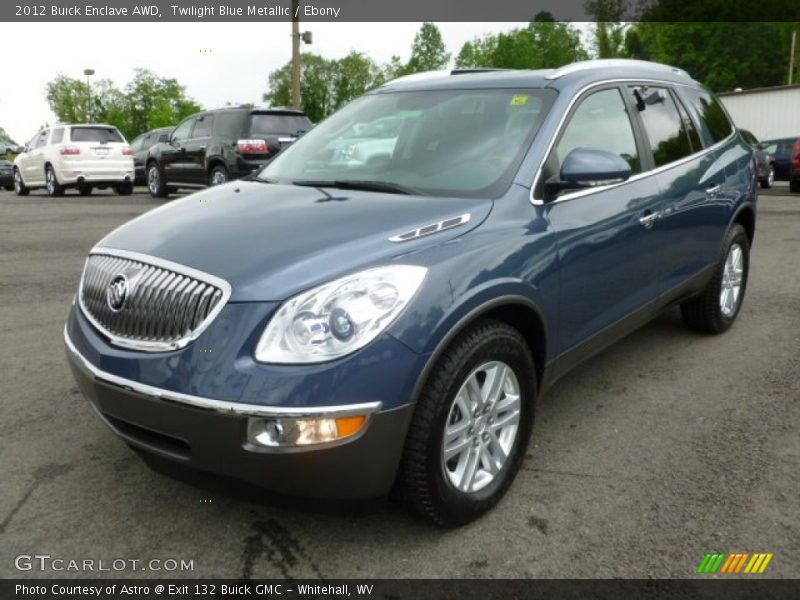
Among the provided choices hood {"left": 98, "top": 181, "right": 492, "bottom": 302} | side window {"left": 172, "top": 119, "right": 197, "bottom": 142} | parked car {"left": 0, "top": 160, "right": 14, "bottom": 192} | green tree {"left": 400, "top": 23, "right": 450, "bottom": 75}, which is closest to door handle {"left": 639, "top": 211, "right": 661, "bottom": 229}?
hood {"left": 98, "top": 181, "right": 492, "bottom": 302}

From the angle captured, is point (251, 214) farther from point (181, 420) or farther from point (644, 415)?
point (644, 415)

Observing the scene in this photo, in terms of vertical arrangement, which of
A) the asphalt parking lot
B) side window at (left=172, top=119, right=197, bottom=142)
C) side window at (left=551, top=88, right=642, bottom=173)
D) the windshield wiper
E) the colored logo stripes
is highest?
side window at (left=172, top=119, right=197, bottom=142)

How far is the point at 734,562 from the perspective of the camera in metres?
2.60

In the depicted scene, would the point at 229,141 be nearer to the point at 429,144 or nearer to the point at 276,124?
the point at 276,124

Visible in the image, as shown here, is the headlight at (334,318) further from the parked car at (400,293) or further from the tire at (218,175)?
the tire at (218,175)

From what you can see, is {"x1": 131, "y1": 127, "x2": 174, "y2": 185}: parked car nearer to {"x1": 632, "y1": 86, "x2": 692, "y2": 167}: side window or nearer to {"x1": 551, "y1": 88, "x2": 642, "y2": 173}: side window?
{"x1": 632, "y1": 86, "x2": 692, "y2": 167}: side window

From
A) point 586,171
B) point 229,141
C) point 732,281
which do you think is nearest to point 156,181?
point 229,141

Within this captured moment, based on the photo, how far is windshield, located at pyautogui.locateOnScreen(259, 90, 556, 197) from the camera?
10.7 ft

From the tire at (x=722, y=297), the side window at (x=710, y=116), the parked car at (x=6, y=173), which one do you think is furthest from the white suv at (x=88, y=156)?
the tire at (x=722, y=297)

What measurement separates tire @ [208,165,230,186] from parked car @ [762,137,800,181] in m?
16.3

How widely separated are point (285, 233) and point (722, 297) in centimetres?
358

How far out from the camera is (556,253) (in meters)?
3.13

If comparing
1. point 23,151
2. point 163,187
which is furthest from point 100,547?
point 23,151
